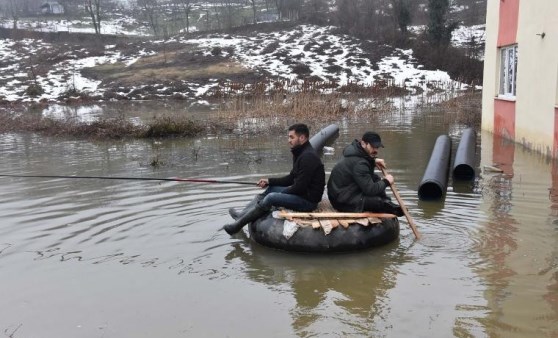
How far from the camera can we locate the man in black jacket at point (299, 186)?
285 inches

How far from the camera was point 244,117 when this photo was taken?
2247 centimetres

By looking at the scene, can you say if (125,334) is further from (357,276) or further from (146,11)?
(146,11)

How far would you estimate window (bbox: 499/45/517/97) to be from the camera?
16430mm

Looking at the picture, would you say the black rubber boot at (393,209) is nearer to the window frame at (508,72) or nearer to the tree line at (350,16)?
the window frame at (508,72)

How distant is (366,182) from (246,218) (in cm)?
172

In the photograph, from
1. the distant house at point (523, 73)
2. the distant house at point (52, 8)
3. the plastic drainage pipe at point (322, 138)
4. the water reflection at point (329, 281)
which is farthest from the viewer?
the distant house at point (52, 8)

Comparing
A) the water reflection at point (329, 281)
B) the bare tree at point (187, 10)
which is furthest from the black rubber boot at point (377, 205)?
the bare tree at point (187, 10)

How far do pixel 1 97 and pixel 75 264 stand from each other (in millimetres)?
35634

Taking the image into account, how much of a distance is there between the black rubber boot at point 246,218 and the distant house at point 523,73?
27.8ft

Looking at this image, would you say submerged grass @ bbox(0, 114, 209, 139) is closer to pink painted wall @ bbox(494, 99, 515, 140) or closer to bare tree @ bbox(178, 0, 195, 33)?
pink painted wall @ bbox(494, 99, 515, 140)

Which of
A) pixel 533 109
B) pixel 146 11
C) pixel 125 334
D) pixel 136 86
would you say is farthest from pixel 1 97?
pixel 146 11

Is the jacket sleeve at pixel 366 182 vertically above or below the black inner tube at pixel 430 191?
above

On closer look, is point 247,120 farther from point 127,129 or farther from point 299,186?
point 299,186

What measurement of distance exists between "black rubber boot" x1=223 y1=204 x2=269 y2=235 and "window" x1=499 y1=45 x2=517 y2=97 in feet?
38.8
